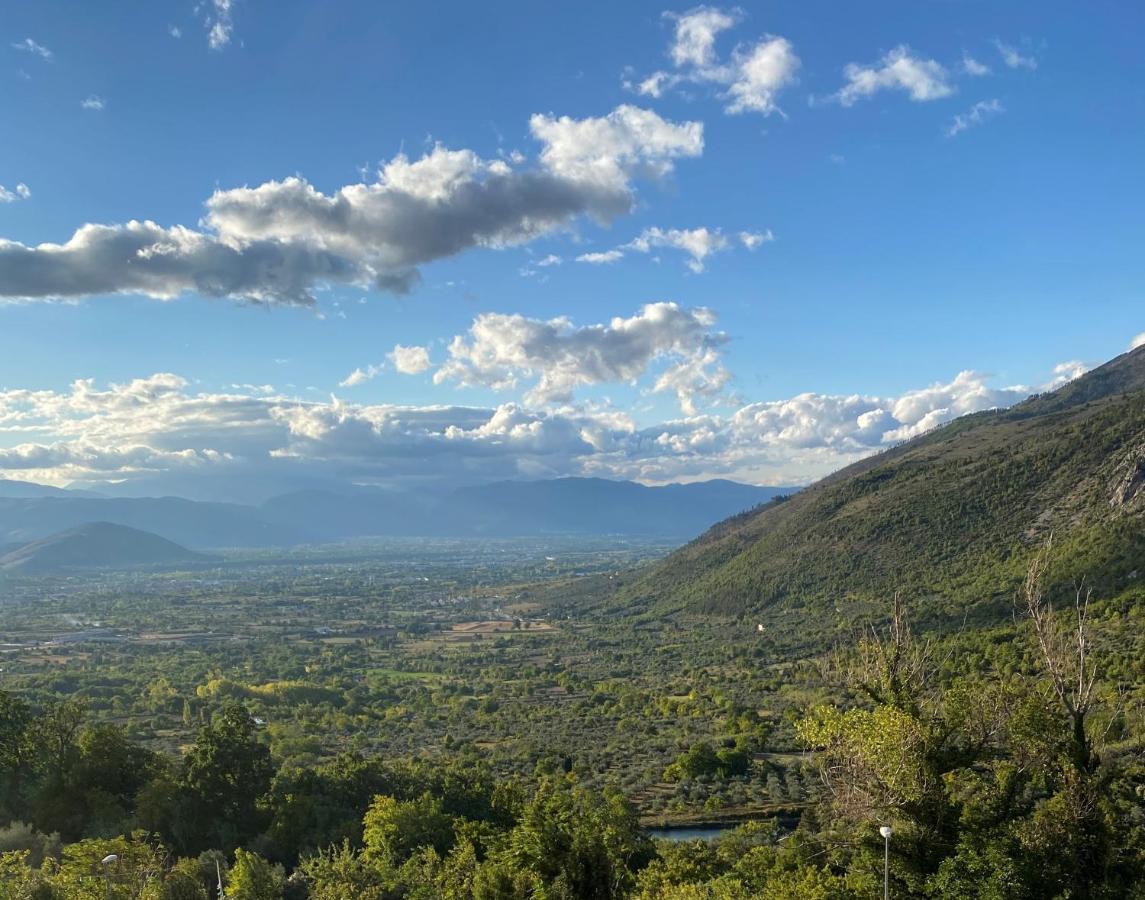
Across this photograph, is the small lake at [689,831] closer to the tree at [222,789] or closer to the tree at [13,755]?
the tree at [222,789]

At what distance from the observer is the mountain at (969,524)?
353 feet

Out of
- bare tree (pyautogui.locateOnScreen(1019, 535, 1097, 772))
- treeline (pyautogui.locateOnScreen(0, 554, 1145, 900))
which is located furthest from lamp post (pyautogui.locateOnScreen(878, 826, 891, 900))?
bare tree (pyautogui.locateOnScreen(1019, 535, 1097, 772))

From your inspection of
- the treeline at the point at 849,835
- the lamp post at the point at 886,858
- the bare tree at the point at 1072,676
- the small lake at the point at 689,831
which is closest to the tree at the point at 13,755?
the treeline at the point at 849,835

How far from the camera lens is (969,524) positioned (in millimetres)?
135250

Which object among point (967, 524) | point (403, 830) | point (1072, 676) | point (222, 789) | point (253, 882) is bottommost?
point (403, 830)

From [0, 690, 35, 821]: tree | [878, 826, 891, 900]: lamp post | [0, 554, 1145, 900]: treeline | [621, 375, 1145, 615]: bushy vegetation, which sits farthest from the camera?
[621, 375, 1145, 615]: bushy vegetation

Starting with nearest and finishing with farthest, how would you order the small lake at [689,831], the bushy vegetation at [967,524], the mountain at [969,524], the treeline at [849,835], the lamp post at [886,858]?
the lamp post at [886,858] < the treeline at [849,835] < the small lake at [689,831] < the mountain at [969,524] < the bushy vegetation at [967,524]

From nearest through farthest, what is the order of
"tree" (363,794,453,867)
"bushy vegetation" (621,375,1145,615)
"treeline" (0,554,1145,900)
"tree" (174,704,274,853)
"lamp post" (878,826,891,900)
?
"lamp post" (878,826,891,900), "treeline" (0,554,1145,900), "tree" (363,794,453,867), "tree" (174,704,274,853), "bushy vegetation" (621,375,1145,615)

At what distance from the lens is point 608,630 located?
187 m

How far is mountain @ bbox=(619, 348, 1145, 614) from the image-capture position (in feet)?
353

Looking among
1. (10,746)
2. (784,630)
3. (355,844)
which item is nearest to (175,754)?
(10,746)

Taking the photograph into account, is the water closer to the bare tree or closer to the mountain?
the bare tree

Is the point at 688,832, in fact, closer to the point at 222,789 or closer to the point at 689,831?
the point at 689,831

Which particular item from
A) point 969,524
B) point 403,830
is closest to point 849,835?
point 403,830
